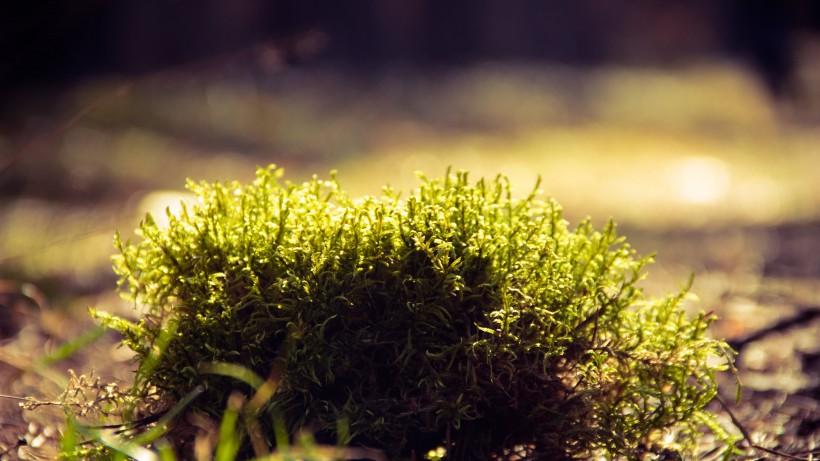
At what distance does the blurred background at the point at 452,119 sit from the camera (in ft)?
11.8

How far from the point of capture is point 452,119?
8.13 m

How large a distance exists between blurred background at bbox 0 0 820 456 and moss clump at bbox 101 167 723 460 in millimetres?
754

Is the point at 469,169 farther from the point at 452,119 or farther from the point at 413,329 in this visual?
the point at 413,329

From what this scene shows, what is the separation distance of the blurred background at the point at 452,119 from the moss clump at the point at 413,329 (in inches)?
29.7

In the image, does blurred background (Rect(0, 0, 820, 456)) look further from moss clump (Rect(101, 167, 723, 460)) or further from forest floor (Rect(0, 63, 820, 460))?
moss clump (Rect(101, 167, 723, 460))

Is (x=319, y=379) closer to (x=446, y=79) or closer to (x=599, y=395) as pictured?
(x=599, y=395)

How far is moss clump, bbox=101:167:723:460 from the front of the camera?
1243 mm

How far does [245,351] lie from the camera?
127 centimetres

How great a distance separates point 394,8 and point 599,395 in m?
9.83

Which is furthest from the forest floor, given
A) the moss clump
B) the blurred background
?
the moss clump

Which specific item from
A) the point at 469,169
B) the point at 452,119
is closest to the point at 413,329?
the point at 469,169

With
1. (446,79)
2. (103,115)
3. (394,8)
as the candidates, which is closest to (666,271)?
(103,115)

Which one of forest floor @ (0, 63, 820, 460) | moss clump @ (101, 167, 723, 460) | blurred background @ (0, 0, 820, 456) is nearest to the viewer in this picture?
moss clump @ (101, 167, 723, 460)

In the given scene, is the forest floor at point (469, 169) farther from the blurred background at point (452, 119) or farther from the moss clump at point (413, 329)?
the moss clump at point (413, 329)
